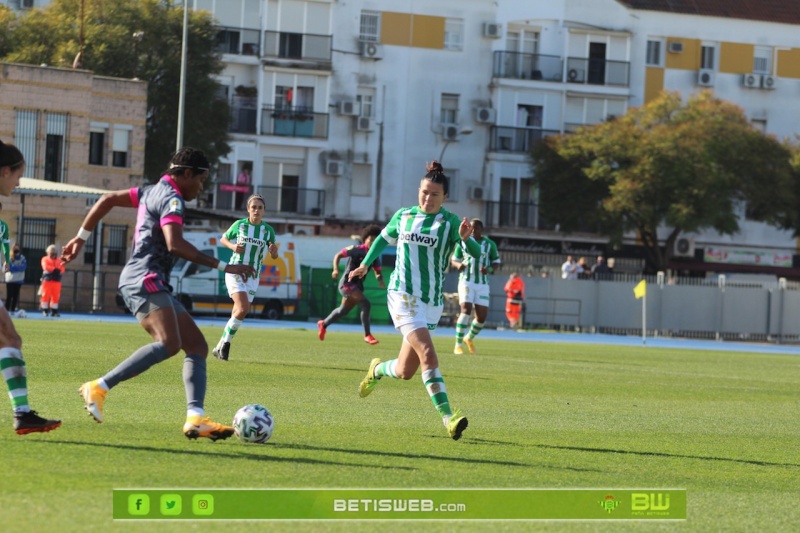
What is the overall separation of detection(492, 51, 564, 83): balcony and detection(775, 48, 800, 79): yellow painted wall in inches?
446

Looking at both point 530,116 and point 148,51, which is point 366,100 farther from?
point 148,51

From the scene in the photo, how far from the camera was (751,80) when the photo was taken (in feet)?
219

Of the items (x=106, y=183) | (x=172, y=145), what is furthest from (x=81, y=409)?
(x=172, y=145)

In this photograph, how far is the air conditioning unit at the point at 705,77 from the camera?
2601 inches

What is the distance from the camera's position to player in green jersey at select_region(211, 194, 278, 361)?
62.1ft

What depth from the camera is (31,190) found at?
37.3 m

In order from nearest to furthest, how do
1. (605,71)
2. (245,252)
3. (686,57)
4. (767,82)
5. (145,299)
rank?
(145,299) < (245,252) < (605,71) < (686,57) < (767,82)

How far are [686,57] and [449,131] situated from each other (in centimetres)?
1267

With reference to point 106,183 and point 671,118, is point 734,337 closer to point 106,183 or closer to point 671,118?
point 671,118

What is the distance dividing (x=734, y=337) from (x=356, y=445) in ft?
131

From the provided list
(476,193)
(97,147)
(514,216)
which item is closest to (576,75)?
(514,216)

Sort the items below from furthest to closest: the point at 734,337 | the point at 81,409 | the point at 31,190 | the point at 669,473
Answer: the point at 734,337
the point at 31,190
the point at 81,409
the point at 669,473

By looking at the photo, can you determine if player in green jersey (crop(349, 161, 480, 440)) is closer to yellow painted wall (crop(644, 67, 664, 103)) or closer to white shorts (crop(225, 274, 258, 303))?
white shorts (crop(225, 274, 258, 303))

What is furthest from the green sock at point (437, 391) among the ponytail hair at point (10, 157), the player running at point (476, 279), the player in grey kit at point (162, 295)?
the player running at point (476, 279)
